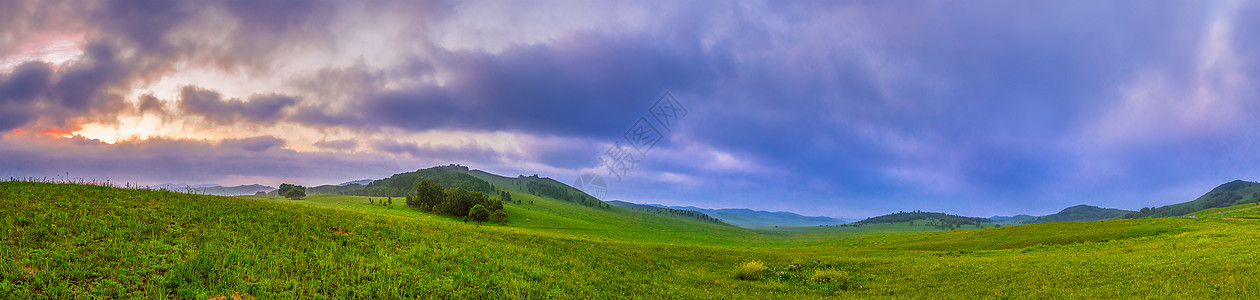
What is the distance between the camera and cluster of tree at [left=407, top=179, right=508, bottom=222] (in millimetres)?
79975

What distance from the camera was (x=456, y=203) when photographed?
8362 cm

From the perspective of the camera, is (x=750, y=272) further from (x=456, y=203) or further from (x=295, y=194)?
(x=295, y=194)

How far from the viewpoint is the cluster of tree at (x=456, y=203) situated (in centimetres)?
7997

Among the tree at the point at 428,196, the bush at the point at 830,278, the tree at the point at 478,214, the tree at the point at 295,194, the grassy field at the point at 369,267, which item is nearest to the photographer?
the grassy field at the point at 369,267

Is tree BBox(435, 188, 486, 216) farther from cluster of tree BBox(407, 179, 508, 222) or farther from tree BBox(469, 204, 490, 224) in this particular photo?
tree BBox(469, 204, 490, 224)

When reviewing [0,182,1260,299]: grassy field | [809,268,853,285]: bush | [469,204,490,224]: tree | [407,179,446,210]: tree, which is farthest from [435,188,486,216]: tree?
[809,268,853,285]: bush

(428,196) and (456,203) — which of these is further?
(428,196)

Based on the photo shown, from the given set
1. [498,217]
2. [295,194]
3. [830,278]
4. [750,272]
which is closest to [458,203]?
[498,217]

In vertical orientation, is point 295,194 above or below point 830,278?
below

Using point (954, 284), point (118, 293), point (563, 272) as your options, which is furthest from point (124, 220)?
point (954, 284)

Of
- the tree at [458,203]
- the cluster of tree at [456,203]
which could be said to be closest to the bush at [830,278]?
the cluster of tree at [456,203]

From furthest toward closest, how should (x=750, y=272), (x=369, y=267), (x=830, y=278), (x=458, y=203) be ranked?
(x=458, y=203) < (x=750, y=272) < (x=830, y=278) < (x=369, y=267)

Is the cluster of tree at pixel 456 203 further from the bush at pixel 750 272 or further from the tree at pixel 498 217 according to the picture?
the bush at pixel 750 272

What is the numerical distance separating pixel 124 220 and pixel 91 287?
6.04 m
